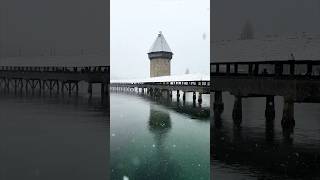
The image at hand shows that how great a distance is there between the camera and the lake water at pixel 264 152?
12.6 meters

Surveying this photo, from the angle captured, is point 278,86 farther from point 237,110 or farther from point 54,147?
point 54,147

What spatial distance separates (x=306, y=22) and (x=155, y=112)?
2961cm

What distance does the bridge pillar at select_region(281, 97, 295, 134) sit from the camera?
20.5 m

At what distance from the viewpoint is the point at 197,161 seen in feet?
48.7

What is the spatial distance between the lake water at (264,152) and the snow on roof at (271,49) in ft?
22.2

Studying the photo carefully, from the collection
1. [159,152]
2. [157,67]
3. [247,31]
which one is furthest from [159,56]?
[247,31]

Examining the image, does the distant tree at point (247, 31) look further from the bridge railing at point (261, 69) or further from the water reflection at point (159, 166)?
the water reflection at point (159, 166)

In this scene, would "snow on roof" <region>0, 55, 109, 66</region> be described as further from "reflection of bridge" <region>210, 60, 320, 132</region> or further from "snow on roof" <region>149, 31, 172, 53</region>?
"snow on roof" <region>149, 31, 172, 53</region>

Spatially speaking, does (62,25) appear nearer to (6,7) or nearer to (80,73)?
(6,7)

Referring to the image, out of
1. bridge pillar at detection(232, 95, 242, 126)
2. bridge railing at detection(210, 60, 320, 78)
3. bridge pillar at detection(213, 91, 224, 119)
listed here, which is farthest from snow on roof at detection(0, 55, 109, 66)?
bridge pillar at detection(232, 95, 242, 126)

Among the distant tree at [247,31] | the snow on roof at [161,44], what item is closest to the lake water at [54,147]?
the snow on roof at [161,44]

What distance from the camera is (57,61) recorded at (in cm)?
6394

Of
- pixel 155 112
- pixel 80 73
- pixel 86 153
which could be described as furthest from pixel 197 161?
pixel 80 73

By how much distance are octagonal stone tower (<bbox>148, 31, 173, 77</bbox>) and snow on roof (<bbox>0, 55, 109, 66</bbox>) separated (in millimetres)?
28746
